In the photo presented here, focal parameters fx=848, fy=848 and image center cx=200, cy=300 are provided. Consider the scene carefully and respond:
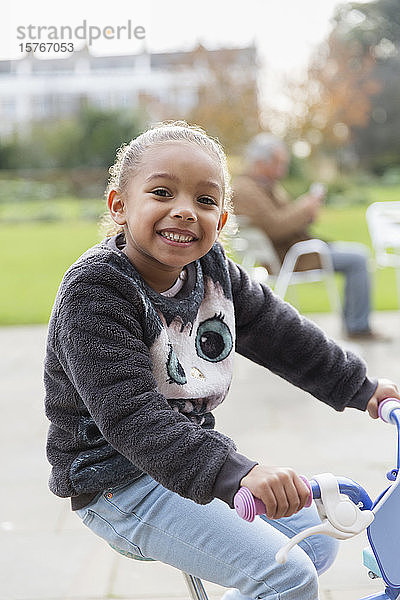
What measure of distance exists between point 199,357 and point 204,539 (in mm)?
356

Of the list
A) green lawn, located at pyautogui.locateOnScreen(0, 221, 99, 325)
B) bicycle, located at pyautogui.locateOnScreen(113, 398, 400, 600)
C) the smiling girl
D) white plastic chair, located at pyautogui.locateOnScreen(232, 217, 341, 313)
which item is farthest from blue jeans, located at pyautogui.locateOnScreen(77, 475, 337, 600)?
green lawn, located at pyautogui.locateOnScreen(0, 221, 99, 325)

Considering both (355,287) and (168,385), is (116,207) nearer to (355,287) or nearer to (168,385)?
(168,385)

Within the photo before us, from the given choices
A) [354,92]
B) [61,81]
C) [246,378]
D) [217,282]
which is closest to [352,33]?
[354,92]

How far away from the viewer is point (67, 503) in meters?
3.21

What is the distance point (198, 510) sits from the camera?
1.50 meters

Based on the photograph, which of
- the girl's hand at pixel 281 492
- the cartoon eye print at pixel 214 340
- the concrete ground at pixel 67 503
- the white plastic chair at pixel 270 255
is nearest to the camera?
the girl's hand at pixel 281 492

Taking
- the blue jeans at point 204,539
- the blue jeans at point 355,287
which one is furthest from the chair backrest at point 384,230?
the blue jeans at point 204,539

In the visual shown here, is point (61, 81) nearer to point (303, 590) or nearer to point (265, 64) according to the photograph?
point (265, 64)

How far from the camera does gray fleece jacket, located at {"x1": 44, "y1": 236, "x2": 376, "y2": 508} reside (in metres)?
1.38

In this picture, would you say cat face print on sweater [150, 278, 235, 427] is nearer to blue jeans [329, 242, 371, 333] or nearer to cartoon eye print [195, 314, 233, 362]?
cartoon eye print [195, 314, 233, 362]

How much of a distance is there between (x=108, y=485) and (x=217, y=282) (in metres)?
0.48

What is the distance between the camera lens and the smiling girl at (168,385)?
1385 millimetres

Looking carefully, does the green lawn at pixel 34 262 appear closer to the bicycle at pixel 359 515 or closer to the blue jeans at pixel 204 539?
the blue jeans at pixel 204 539

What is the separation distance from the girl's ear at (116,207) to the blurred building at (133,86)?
1547 centimetres
